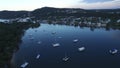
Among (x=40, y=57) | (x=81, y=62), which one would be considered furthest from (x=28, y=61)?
(x=81, y=62)

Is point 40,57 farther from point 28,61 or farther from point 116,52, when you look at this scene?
point 116,52

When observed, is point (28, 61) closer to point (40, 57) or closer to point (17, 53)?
point (40, 57)

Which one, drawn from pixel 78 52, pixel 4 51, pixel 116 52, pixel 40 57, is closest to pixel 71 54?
pixel 78 52

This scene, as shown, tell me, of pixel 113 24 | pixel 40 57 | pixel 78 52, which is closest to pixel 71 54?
pixel 78 52

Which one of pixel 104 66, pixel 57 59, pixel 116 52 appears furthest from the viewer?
pixel 116 52

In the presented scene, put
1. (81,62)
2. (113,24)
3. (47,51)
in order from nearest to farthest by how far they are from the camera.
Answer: (81,62) < (47,51) < (113,24)

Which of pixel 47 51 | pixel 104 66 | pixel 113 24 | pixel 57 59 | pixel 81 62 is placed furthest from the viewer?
pixel 113 24

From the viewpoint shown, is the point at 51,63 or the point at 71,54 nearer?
the point at 51,63

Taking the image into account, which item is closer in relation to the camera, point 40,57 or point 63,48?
point 40,57

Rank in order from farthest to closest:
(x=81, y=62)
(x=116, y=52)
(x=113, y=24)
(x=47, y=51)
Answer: (x=113, y=24) < (x=47, y=51) < (x=116, y=52) < (x=81, y=62)
